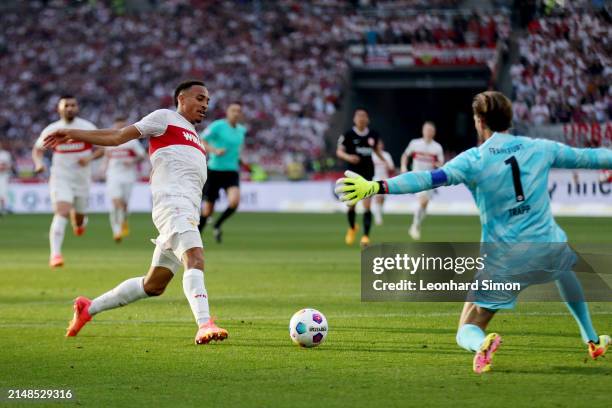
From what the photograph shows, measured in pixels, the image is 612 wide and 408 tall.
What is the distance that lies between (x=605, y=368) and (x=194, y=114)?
3833 millimetres

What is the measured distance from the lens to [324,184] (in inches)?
1494

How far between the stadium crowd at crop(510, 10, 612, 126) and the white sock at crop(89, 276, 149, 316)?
88.5ft

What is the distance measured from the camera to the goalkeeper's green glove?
7.15 m

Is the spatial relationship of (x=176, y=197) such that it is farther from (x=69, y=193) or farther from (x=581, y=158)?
(x=69, y=193)

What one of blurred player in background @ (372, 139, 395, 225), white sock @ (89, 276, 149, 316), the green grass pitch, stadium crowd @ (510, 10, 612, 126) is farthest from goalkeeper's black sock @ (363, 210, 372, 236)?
stadium crowd @ (510, 10, 612, 126)

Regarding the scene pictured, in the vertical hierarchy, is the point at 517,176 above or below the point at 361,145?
below

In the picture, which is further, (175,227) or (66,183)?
(66,183)

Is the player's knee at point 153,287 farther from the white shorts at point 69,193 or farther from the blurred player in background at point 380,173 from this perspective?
the blurred player in background at point 380,173

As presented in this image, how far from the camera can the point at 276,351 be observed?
8625mm

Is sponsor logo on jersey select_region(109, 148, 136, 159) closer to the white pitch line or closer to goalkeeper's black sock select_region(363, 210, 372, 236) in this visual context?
goalkeeper's black sock select_region(363, 210, 372, 236)

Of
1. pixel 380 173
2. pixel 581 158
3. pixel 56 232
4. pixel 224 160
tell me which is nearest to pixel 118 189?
pixel 224 160

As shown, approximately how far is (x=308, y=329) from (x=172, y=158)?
176 centimetres

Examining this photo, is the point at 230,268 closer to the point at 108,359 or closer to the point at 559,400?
the point at 108,359

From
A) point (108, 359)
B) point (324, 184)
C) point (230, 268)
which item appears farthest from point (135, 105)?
point (108, 359)
